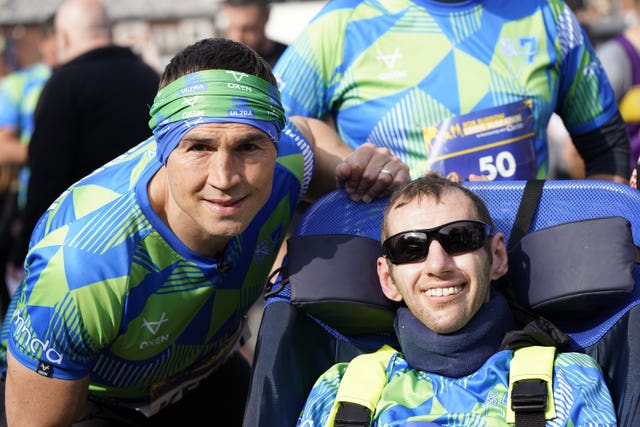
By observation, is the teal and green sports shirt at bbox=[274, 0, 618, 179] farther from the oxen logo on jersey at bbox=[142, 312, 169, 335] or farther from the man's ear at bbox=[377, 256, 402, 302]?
the oxen logo on jersey at bbox=[142, 312, 169, 335]

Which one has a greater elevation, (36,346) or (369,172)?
(369,172)

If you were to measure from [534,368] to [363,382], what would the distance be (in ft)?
1.48

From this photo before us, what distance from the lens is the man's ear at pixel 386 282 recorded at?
3.07 meters

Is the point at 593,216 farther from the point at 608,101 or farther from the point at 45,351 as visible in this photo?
the point at 45,351

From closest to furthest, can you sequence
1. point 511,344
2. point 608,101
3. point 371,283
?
1. point 511,344
2. point 371,283
3. point 608,101

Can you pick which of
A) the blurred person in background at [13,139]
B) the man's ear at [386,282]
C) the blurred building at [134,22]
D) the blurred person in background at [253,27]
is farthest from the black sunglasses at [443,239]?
the blurred building at [134,22]

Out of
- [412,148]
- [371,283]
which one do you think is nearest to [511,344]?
[371,283]

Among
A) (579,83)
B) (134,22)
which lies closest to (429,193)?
(579,83)

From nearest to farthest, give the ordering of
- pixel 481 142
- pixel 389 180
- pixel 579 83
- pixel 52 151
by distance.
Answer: pixel 389 180 → pixel 481 142 → pixel 579 83 → pixel 52 151

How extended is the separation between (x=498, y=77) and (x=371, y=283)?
983 mm

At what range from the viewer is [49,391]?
9.77 feet

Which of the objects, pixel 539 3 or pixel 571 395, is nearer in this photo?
pixel 571 395

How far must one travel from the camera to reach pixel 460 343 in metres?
2.88

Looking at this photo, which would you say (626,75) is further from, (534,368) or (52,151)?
(534,368)
